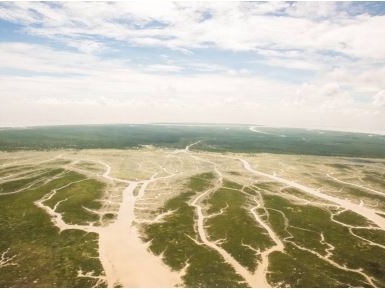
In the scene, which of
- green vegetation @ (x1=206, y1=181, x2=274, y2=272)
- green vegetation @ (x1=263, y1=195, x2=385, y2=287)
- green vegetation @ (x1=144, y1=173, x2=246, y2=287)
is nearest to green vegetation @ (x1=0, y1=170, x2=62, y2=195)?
green vegetation @ (x1=144, y1=173, x2=246, y2=287)

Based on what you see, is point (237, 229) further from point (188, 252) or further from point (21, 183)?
point (21, 183)

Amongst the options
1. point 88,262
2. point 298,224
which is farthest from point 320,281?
point 88,262

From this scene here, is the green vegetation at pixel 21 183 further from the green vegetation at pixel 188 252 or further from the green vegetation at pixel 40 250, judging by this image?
the green vegetation at pixel 188 252

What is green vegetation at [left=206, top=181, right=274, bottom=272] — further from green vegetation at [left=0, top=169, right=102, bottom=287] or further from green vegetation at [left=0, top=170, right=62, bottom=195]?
green vegetation at [left=0, top=170, right=62, bottom=195]

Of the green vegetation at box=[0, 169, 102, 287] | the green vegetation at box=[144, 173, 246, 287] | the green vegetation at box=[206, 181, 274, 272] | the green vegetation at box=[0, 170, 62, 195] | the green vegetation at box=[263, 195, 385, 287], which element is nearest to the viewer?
the green vegetation at box=[0, 169, 102, 287]

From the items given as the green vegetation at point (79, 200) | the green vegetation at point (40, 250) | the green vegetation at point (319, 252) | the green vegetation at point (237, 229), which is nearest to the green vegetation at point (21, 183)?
the green vegetation at point (79, 200)

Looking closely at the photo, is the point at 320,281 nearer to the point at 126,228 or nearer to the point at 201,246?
the point at 201,246

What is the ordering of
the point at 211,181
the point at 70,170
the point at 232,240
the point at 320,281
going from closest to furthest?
the point at 320,281, the point at 232,240, the point at 211,181, the point at 70,170

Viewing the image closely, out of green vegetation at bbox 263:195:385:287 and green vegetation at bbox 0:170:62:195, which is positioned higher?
green vegetation at bbox 0:170:62:195
